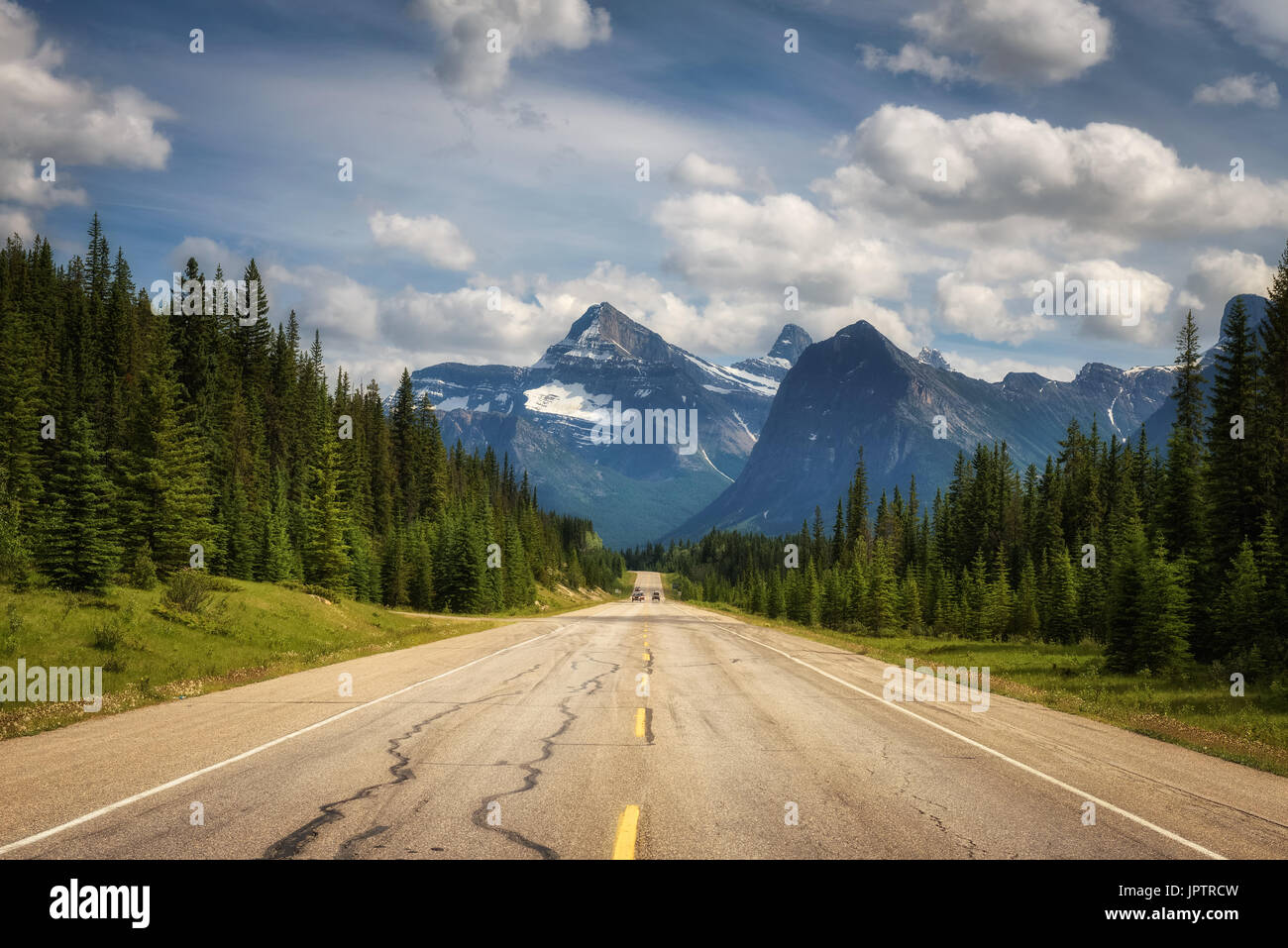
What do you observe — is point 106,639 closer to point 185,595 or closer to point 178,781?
point 185,595

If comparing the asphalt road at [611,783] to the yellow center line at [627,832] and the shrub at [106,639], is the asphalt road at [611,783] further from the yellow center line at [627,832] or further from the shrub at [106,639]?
the shrub at [106,639]

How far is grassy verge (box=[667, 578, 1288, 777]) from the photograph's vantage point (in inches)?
525

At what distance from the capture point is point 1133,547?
28266 mm

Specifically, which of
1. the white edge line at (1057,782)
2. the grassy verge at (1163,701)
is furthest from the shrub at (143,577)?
the grassy verge at (1163,701)

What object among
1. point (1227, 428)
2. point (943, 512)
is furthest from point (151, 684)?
point (943, 512)

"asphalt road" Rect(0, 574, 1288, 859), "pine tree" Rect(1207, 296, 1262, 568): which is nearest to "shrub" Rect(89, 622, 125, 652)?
"asphalt road" Rect(0, 574, 1288, 859)

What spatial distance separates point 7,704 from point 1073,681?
27.0 m

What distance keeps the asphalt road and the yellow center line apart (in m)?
0.04

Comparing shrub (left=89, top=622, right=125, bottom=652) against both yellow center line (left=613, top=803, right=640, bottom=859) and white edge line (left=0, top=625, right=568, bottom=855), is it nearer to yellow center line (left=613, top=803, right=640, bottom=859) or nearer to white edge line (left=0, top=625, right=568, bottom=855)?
white edge line (left=0, top=625, right=568, bottom=855)

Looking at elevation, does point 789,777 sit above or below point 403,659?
above

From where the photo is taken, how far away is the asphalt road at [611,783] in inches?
252

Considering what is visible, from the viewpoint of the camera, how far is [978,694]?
60.0 ft

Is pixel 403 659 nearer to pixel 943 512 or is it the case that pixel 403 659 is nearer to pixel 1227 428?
pixel 1227 428
